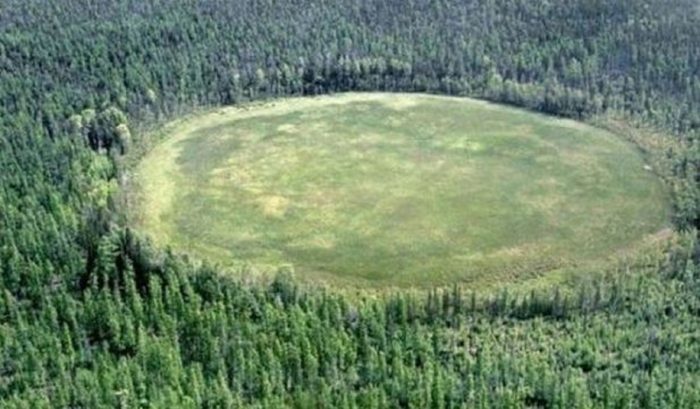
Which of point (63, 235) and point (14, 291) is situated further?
point (63, 235)

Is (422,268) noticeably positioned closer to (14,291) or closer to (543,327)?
(543,327)

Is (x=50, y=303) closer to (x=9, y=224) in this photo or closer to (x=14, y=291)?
(x=14, y=291)

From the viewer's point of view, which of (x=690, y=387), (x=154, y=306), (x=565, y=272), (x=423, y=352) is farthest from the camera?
(x=565, y=272)

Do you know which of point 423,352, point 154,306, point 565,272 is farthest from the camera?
point 565,272

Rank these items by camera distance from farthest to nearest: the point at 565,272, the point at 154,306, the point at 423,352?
the point at 565,272
the point at 154,306
the point at 423,352

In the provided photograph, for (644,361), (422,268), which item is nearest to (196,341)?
(422,268)

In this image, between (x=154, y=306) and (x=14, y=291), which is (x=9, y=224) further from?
(x=154, y=306)

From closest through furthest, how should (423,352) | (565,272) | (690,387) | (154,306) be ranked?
(690,387)
(423,352)
(154,306)
(565,272)

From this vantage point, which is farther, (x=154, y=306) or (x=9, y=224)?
(x=9, y=224)

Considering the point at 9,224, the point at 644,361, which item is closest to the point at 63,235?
the point at 9,224
